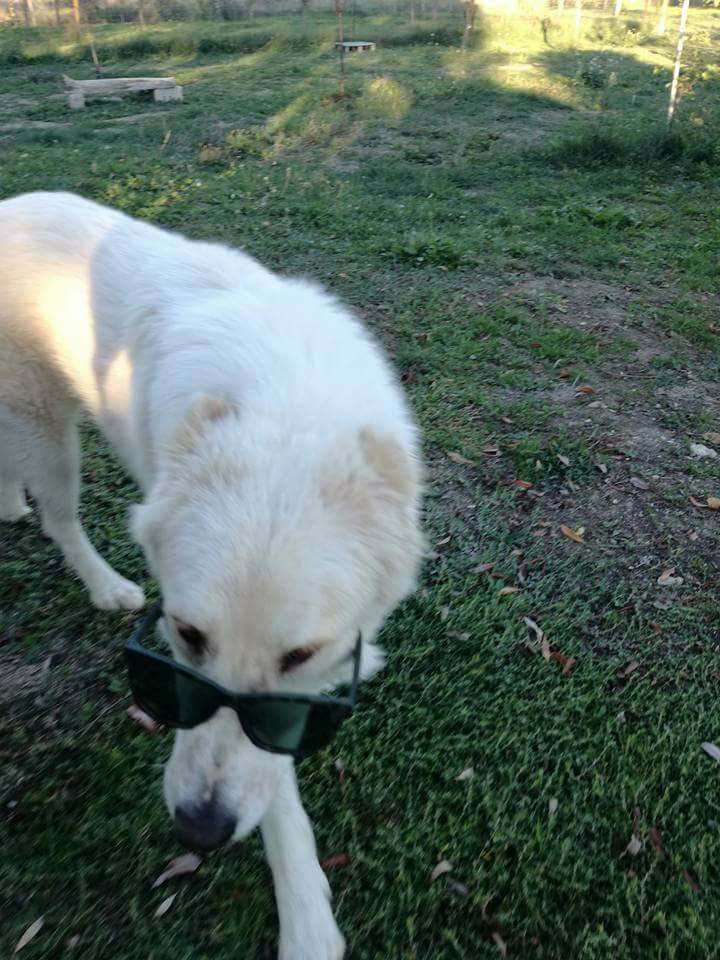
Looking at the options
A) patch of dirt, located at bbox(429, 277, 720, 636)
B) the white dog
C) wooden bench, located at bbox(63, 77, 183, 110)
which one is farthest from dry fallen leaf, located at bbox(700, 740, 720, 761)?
wooden bench, located at bbox(63, 77, 183, 110)

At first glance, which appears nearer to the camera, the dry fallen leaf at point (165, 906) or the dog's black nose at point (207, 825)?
the dog's black nose at point (207, 825)

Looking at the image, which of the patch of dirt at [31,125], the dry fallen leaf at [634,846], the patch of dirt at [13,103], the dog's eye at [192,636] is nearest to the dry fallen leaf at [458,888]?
the dry fallen leaf at [634,846]

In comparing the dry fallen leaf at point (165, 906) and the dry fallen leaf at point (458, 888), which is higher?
the dry fallen leaf at point (165, 906)

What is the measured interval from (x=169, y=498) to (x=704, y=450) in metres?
3.33

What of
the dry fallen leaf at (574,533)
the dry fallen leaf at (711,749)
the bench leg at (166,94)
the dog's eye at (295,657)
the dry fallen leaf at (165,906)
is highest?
the bench leg at (166,94)

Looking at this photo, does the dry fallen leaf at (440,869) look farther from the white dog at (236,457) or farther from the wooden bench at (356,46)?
the wooden bench at (356,46)

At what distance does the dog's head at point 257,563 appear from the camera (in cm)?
144

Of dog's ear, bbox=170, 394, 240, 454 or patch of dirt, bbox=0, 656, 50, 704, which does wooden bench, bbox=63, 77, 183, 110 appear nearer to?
patch of dirt, bbox=0, 656, 50, 704

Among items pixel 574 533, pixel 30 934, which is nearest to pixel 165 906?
pixel 30 934

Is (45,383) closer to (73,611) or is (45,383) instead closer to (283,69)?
(73,611)

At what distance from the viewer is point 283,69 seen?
50.3 ft

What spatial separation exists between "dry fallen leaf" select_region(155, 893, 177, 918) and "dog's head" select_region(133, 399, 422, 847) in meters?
0.53

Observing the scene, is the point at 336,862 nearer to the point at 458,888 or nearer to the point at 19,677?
the point at 458,888

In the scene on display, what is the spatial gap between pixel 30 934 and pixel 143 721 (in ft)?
2.29
